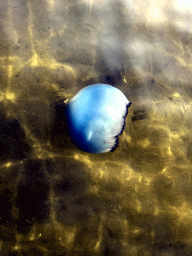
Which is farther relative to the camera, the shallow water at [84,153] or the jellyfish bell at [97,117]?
the shallow water at [84,153]

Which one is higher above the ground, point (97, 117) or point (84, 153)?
point (97, 117)

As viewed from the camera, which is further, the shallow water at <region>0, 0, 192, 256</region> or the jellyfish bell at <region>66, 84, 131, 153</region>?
the shallow water at <region>0, 0, 192, 256</region>

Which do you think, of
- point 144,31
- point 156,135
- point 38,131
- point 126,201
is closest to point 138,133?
point 156,135

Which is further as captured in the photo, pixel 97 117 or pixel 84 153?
pixel 84 153

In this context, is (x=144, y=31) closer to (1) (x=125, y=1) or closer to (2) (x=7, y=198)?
(1) (x=125, y=1)
